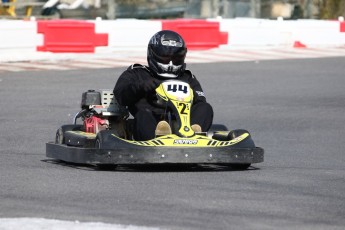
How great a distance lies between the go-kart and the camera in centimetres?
859

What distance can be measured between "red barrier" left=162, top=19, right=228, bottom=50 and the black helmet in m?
11.1

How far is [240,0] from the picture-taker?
23.4m

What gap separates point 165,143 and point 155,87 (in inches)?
27.6

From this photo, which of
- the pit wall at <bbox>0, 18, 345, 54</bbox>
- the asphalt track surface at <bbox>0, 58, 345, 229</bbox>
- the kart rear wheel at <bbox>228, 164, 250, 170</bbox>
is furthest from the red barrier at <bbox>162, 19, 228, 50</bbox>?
the kart rear wheel at <bbox>228, 164, 250, 170</bbox>

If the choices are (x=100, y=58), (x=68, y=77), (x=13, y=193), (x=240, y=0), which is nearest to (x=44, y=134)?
(x=13, y=193)

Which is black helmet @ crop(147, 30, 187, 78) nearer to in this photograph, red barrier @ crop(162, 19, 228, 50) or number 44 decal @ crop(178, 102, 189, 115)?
number 44 decal @ crop(178, 102, 189, 115)

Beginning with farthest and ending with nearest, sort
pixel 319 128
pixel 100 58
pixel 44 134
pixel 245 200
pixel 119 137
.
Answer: pixel 100 58 → pixel 319 128 → pixel 44 134 → pixel 119 137 → pixel 245 200

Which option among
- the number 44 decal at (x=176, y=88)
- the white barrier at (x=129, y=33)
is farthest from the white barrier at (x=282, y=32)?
the number 44 decal at (x=176, y=88)

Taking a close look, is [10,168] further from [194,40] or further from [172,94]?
[194,40]

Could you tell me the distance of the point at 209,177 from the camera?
8.44 meters

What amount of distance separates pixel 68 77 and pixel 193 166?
27.8 ft

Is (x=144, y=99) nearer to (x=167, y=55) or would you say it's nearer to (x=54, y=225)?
(x=167, y=55)

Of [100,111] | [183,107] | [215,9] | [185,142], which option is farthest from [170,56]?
[215,9]

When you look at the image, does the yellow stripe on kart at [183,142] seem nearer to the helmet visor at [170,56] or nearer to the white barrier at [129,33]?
the helmet visor at [170,56]
